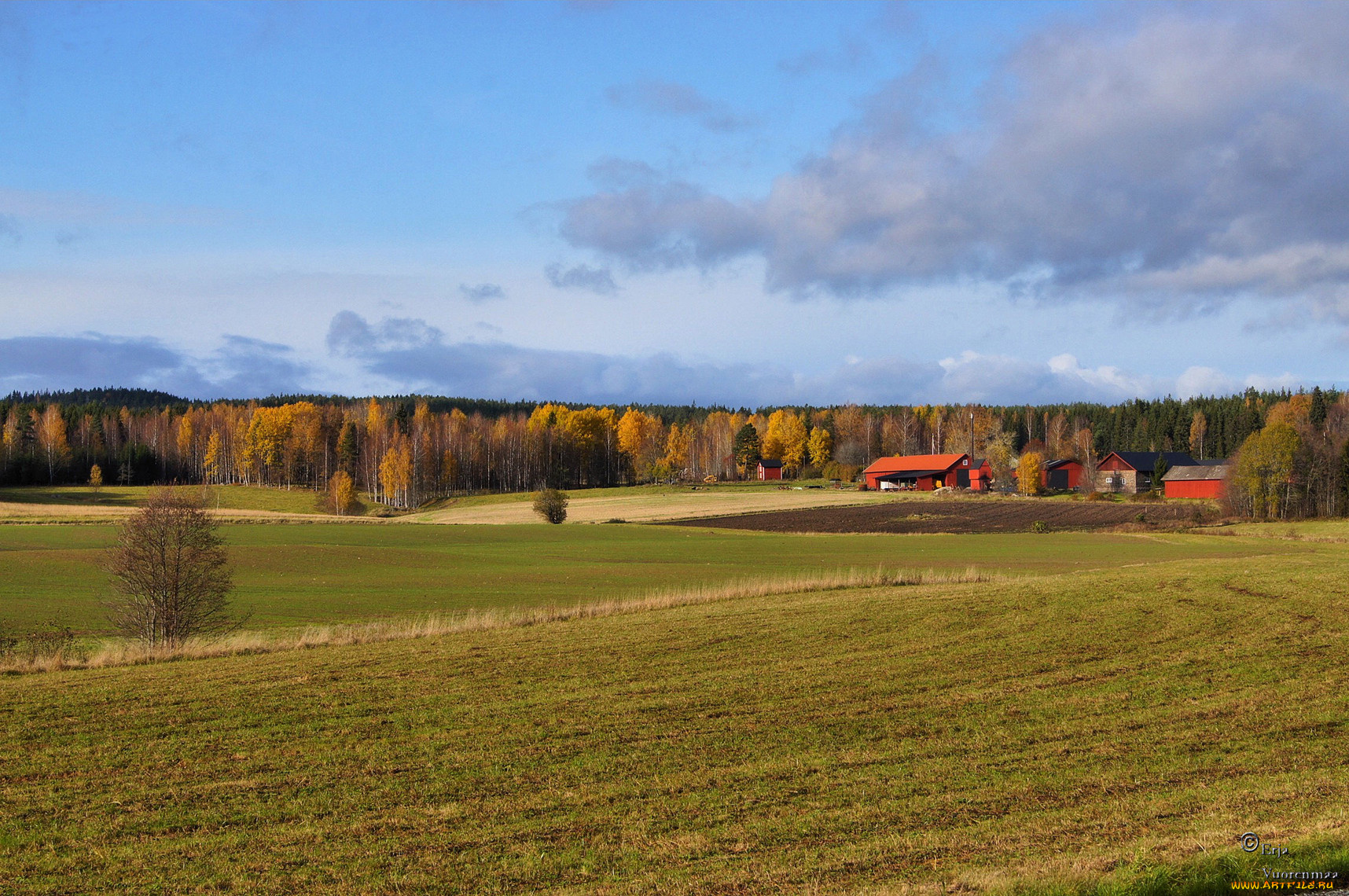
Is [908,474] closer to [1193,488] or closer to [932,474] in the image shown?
[932,474]

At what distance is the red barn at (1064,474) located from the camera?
140750mm

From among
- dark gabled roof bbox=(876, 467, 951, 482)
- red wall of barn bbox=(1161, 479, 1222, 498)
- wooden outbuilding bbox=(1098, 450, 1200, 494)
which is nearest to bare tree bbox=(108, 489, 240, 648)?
red wall of barn bbox=(1161, 479, 1222, 498)

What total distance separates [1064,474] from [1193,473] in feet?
80.5

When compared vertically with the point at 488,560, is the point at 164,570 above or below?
above

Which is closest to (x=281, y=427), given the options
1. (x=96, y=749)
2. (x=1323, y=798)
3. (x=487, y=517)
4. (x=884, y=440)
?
(x=487, y=517)

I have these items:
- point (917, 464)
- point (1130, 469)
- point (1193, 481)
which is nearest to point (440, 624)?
point (1193, 481)

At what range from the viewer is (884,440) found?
179 metres

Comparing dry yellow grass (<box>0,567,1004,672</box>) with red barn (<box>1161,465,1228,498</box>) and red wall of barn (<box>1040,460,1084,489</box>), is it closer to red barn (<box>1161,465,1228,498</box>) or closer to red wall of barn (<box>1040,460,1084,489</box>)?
red barn (<box>1161,465,1228,498</box>)

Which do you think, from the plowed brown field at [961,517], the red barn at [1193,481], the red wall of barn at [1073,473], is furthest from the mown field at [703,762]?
the red wall of barn at [1073,473]

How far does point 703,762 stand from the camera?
43.1 ft

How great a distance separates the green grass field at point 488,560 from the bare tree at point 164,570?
8.83 feet

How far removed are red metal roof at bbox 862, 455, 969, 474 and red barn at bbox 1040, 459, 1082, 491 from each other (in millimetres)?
15048

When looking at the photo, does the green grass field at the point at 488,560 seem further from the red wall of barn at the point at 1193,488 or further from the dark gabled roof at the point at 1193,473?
the dark gabled roof at the point at 1193,473

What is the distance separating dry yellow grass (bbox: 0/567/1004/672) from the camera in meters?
21.6
